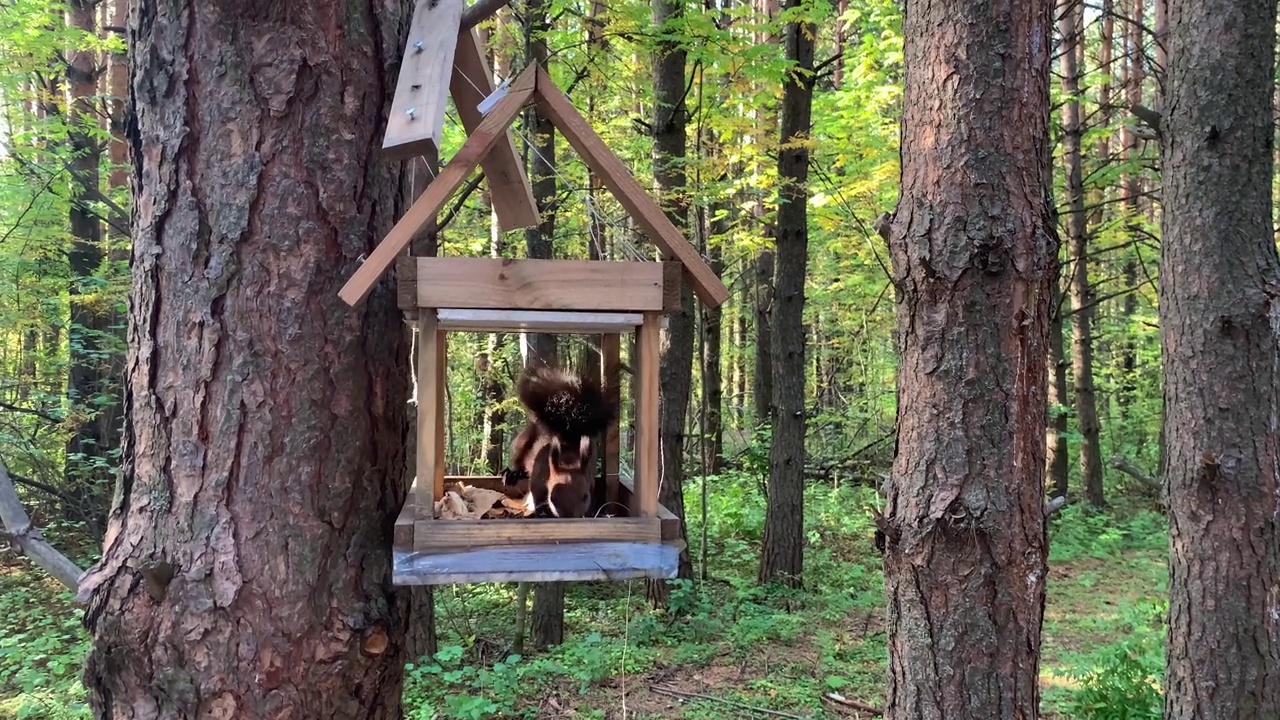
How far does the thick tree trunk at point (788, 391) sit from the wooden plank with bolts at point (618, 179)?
16.1 ft

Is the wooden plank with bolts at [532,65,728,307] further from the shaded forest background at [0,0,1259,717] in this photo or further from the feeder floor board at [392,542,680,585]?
the shaded forest background at [0,0,1259,717]

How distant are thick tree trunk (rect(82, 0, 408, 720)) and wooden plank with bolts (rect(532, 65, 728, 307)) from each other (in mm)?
434

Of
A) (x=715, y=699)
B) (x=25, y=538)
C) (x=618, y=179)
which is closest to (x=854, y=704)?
(x=715, y=699)

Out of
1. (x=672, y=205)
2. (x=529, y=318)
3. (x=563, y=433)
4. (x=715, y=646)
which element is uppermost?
(x=672, y=205)

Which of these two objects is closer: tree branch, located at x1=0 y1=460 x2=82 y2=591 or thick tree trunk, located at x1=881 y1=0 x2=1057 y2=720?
tree branch, located at x1=0 y1=460 x2=82 y2=591

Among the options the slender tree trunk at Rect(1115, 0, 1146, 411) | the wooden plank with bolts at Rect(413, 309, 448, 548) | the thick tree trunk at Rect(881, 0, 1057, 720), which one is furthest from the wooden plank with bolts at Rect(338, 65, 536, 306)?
the slender tree trunk at Rect(1115, 0, 1146, 411)

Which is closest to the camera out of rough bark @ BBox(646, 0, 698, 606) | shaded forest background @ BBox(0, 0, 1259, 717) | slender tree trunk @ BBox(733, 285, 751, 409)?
shaded forest background @ BBox(0, 0, 1259, 717)

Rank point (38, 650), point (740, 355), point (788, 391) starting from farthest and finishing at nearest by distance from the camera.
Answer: point (740, 355) → point (788, 391) → point (38, 650)

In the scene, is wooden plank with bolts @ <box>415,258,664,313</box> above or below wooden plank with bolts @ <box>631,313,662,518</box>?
above

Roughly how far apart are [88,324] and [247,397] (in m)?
8.16

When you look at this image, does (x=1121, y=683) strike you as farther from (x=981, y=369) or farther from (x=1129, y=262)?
(x=1129, y=262)

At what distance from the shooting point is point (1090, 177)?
332 inches

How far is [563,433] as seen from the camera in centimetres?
212

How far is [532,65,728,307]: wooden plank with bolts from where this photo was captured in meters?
1.70
